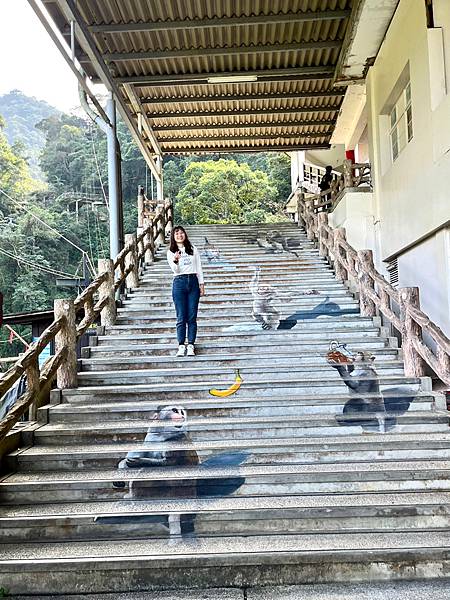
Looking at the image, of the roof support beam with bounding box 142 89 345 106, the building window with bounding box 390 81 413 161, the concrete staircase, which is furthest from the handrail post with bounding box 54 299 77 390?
the roof support beam with bounding box 142 89 345 106

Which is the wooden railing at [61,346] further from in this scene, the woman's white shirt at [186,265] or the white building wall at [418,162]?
the white building wall at [418,162]

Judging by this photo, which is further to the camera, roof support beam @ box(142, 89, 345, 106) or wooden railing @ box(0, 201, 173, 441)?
roof support beam @ box(142, 89, 345, 106)

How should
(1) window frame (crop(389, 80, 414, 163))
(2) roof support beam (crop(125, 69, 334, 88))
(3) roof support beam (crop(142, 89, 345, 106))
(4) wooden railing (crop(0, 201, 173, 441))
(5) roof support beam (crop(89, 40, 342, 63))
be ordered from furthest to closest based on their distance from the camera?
(3) roof support beam (crop(142, 89, 345, 106)) < (2) roof support beam (crop(125, 69, 334, 88)) < (5) roof support beam (crop(89, 40, 342, 63)) < (1) window frame (crop(389, 80, 414, 163)) < (4) wooden railing (crop(0, 201, 173, 441))

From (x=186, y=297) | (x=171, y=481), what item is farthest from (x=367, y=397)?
(x=186, y=297)

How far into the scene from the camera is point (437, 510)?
3.58 meters

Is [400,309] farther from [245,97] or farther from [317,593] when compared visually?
[245,97]

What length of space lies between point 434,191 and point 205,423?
438 centimetres

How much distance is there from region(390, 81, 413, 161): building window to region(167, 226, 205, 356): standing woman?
4.24 metres

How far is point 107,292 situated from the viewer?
7.34 meters

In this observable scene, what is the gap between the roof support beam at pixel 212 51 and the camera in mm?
9367

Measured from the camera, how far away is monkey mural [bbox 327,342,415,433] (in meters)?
4.70

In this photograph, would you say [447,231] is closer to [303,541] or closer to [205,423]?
[205,423]

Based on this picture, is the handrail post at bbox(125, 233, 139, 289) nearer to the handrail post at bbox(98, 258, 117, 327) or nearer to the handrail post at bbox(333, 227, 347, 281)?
the handrail post at bbox(98, 258, 117, 327)

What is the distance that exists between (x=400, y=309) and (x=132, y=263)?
5.00 m
